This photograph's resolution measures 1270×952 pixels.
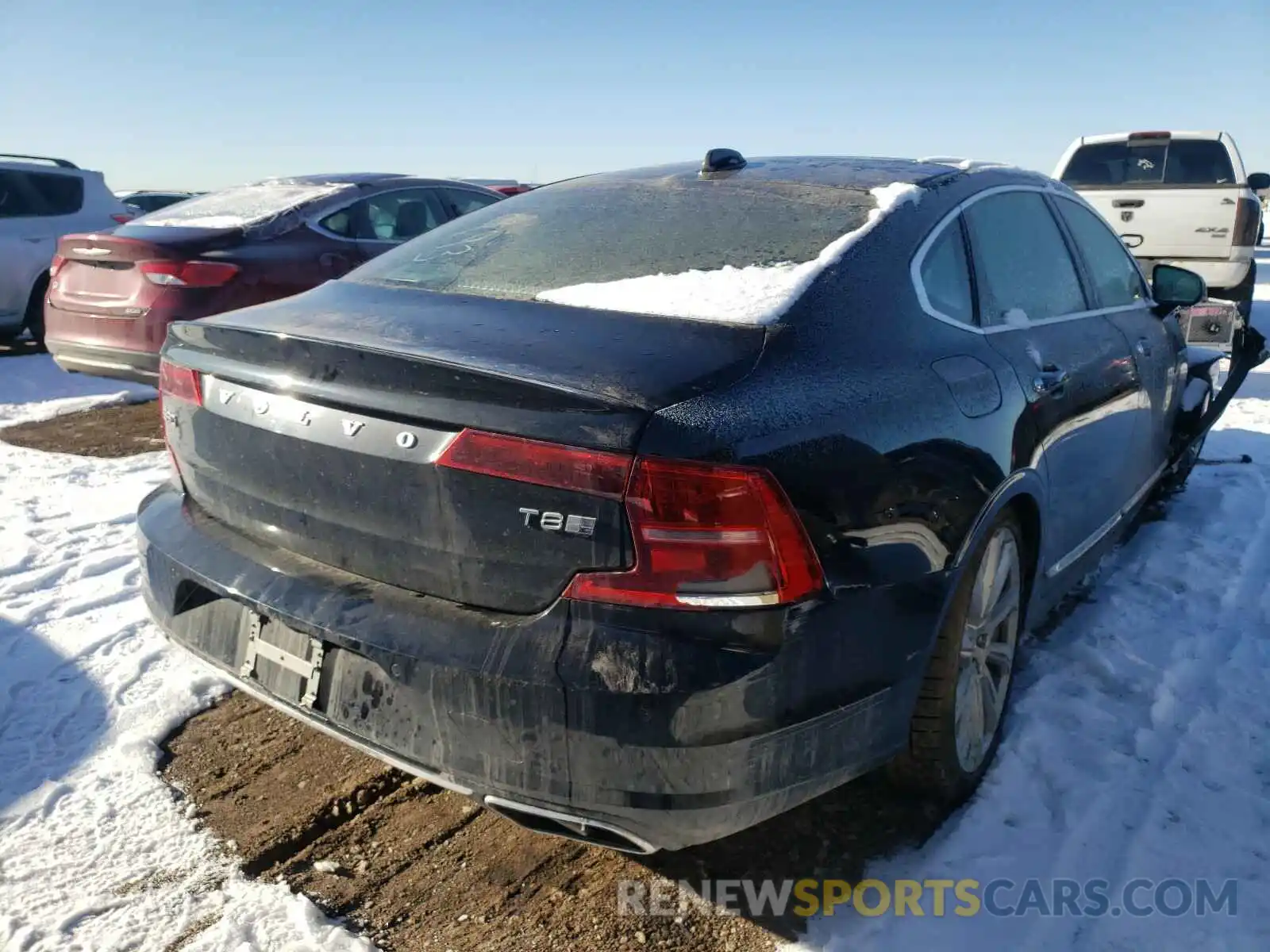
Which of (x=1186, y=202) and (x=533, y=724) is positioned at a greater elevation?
(x=1186, y=202)

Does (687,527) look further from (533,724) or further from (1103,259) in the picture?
(1103,259)

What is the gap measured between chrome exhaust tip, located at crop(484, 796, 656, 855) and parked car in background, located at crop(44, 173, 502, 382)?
15.0ft

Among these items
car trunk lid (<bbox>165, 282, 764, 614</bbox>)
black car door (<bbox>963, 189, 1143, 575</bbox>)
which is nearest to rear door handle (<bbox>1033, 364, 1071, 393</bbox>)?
black car door (<bbox>963, 189, 1143, 575</bbox>)

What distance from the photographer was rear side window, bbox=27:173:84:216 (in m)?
9.10

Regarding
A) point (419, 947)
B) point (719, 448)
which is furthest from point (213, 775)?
point (719, 448)

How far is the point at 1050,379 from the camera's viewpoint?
2750mm

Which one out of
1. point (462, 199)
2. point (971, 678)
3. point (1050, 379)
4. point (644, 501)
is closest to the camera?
point (644, 501)

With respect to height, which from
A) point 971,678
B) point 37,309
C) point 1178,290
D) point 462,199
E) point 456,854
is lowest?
point 456,854

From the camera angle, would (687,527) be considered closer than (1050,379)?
Yes

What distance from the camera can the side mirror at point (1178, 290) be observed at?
406 centimetres

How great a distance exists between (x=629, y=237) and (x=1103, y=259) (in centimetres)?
206

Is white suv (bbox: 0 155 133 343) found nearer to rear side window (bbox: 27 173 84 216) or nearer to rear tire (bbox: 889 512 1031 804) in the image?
rear side window (bbox: 27 173 84 216)

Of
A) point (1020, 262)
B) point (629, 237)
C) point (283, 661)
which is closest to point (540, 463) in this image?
point (283, 661)

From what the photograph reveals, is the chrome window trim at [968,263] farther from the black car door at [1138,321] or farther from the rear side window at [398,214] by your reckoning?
the rear side window at [398,214]
